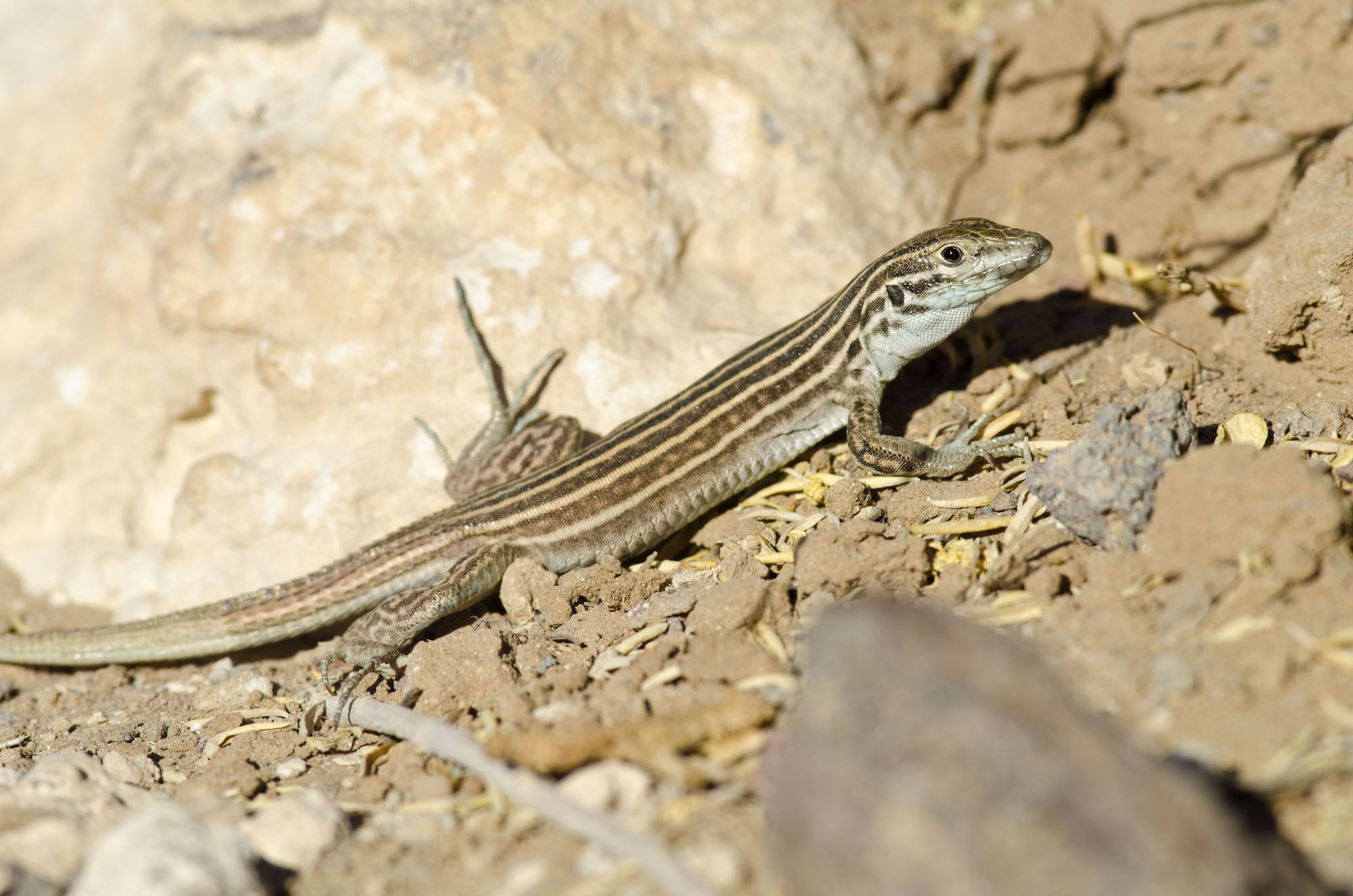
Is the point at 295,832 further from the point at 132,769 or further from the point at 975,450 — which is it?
the point at 975,450

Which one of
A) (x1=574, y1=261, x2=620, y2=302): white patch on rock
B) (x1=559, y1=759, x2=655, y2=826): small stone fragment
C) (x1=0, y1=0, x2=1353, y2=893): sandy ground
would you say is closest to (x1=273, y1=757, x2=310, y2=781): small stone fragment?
(x1=0, y1=0, x2=1353, y2=893): sandy ground

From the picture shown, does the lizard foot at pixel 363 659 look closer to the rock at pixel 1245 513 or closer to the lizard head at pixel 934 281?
the lizard head at pixel 934 281

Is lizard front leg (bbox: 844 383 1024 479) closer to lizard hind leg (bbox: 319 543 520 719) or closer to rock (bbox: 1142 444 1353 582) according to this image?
rock (bbox: 1142 444 1353 582)

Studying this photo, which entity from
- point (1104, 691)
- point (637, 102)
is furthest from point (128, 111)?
point (1104, 691)

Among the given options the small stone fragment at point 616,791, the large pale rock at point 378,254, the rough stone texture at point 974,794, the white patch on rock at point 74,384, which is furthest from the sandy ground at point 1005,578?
the white patch on rock at point 74,384

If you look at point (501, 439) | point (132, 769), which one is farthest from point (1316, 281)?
point (132, 769)

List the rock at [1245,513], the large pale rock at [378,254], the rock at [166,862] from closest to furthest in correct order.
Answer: the rock at [166,862]
the rock at [1245,513]
the large pale rock at [378,254]
